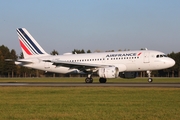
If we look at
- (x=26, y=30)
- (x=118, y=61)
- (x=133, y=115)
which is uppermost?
(x=26, y=30)

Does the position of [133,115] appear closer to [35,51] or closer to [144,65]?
[144,65]

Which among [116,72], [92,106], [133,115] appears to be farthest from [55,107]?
A: [116,72]

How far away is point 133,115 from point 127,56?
111 feet

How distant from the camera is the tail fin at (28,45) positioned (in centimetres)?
5931

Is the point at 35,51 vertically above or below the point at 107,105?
above

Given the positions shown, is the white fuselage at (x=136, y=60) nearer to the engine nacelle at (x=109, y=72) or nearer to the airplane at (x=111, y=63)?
the airplane at (x=111, y=63)

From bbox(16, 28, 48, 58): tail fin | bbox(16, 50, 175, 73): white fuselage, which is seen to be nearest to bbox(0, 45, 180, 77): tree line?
bbox(16, 28, 48, 58): tail fin

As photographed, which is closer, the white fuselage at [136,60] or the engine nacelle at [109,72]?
the engine nacelle at [109,72]

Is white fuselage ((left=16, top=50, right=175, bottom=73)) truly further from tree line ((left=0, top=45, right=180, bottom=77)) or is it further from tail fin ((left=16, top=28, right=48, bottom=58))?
tree line ((left=0, top=45, right=180, bottom=77))

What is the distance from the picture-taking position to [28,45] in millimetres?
59688

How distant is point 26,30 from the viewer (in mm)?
60844

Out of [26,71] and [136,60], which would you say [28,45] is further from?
[26,71]

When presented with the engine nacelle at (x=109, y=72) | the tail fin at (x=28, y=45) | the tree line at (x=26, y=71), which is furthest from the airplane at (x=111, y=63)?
the tree line at (x=26, y=71)

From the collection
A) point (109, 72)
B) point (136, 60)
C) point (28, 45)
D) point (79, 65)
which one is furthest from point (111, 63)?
→ point (28, 45)
